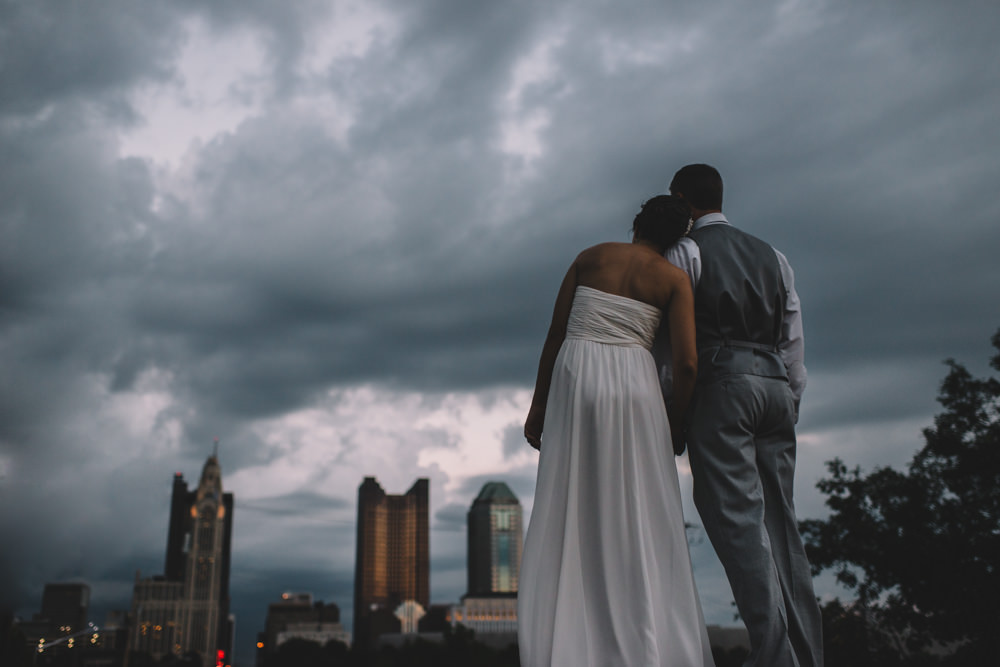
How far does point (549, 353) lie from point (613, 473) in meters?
0.86

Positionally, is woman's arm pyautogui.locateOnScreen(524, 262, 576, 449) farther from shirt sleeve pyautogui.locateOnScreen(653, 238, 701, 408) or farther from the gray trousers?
the gray trousers

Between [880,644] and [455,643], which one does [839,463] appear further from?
[455,643]

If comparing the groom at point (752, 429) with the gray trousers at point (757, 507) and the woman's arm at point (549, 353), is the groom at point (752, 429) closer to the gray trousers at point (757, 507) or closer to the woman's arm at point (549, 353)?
the gray trousers at point (757, 507)

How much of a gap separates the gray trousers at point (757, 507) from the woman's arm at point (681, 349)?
0.31ft

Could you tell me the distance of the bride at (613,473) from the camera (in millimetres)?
3580

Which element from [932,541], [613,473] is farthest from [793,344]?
[932,541]

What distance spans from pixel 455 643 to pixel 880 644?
8567 centimetres

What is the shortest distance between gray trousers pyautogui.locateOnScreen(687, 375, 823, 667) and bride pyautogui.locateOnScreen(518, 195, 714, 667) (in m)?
0.19

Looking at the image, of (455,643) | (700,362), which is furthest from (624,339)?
(455,643)

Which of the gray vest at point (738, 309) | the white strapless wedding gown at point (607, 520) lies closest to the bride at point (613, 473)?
the white strapless wedding gown at point (607, 520)

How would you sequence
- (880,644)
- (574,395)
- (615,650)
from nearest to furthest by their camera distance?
(615,650)
(574,395)
(880,644)

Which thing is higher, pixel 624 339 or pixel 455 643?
pixel 624 339

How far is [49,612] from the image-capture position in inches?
3568

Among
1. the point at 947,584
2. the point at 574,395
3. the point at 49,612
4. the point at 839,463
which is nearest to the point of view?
the point at 574,395
